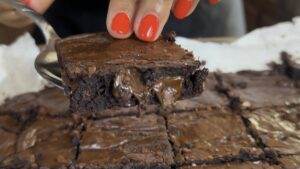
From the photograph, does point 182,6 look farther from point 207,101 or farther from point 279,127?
point 279,127

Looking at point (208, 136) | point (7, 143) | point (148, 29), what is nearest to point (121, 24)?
point (148, 29)

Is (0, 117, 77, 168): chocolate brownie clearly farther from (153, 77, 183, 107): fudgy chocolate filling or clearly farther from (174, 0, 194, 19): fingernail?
(174, 0, 194, 19): fingernail

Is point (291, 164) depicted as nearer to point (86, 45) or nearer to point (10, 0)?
point (86, 45)

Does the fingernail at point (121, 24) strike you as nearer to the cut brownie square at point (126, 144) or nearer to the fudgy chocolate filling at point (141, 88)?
the fudgy chocolate filling at point (141, 88)

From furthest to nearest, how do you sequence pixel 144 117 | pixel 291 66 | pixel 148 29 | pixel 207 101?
pixel 291 66
pixel 207 101
pixel 144 117
pixel 148 29

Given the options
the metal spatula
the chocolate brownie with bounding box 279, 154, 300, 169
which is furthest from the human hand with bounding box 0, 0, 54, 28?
the chocolate brownie with bounding box 279, 154, 300, 169

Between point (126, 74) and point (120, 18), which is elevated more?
point (120, 18)

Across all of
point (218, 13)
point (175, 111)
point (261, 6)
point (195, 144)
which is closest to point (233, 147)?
point (195, 144)
